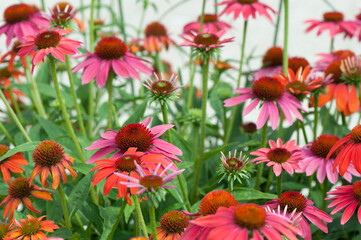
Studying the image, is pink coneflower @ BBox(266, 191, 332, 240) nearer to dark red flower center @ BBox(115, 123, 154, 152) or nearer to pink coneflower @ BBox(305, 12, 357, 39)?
dark red flower center @ BBox(115, 123, 154, 152)

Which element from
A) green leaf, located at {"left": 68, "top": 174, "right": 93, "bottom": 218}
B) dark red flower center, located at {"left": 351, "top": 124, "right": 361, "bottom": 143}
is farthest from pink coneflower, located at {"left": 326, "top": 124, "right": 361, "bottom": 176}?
green leaf, located at {"left": 68, "top": 174, "right": 93, "bottom": 218}

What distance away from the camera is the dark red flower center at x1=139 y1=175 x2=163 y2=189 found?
1.42 feet

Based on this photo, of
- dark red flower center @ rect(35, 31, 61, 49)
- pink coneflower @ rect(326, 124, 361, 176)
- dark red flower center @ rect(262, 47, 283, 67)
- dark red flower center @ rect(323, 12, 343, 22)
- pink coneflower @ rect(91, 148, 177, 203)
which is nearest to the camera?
pink coneflower @ rect(91, 148, 177, 203)

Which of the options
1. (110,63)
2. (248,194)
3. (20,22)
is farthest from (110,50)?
(248,194)

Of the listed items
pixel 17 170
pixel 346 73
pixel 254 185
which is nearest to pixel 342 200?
pixel 254 185

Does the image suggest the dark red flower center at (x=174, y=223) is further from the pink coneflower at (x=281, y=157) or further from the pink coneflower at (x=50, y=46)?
the pink coneflower at (x=50, y=46)

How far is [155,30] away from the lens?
4.30 ft

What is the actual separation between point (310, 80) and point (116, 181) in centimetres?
49

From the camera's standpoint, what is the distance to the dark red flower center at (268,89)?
30.4 inches

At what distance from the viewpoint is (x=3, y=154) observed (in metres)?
0.68

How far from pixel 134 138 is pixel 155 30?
798 millimetres

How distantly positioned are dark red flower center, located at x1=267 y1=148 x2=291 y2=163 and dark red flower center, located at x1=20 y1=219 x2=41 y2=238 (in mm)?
331

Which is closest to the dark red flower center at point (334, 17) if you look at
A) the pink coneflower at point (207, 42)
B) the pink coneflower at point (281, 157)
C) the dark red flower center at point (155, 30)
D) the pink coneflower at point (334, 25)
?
the pink coneflower at point (334, 25)

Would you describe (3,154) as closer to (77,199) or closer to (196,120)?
(77,199)
